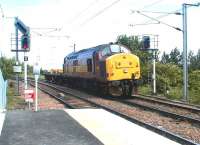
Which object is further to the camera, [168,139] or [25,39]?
[25,39]

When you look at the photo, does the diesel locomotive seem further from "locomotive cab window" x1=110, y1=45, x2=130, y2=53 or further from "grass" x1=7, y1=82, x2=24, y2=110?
"grass" x1=7, y1=82, x2=24, y2=110

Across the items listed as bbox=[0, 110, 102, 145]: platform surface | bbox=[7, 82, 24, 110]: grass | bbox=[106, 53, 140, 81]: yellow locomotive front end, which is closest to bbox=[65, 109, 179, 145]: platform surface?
bbox=[0, 110, 102, 145]: platform surface

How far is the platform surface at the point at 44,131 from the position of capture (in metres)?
12.0

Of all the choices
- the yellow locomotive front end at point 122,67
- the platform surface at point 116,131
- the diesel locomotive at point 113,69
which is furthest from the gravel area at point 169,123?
the diesel locomotive at point 113,69

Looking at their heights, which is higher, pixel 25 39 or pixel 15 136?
pixel 25 39

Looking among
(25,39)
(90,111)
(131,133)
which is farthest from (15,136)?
(25,39)

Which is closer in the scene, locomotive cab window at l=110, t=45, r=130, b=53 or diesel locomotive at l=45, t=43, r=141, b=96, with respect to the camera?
diesel locomotive at l=45, t=43, r=141, b=96

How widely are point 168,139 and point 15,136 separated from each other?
385 centimetres

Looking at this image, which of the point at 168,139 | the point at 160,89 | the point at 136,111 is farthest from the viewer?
the point at 160,89

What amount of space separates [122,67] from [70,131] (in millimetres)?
16045

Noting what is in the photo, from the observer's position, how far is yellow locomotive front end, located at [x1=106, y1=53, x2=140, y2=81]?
29.0 metres

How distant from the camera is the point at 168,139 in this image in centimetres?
1311

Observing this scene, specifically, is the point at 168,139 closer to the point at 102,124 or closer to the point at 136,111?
the point at 102,124

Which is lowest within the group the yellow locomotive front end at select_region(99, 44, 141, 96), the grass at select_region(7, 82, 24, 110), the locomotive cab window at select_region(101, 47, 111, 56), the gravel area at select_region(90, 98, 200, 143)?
the gravel area at select_region(90, 98, 200, 143)
